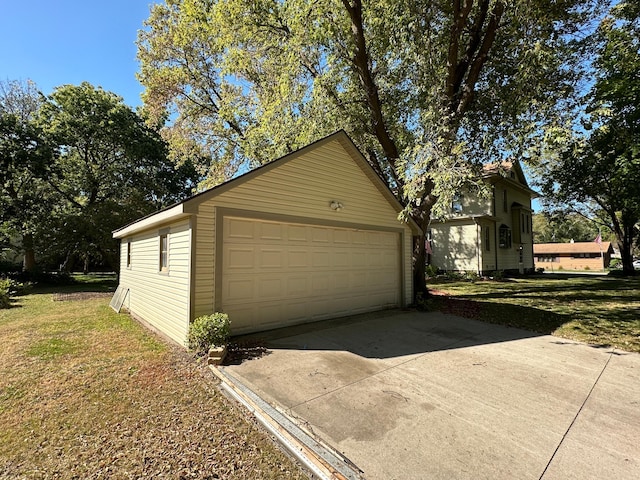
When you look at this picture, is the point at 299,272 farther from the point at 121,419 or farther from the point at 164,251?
the point at 121,419

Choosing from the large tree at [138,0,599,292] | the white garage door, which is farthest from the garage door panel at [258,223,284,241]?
the large tree at [138,0,599,292]

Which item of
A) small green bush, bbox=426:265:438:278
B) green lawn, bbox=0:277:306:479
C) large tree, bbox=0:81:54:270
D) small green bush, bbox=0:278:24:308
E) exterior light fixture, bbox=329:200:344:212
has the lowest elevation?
green lawn, bbox=0:277:306:479

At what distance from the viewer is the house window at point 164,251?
6889 millimetres

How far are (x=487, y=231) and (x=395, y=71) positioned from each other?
41.9 ft

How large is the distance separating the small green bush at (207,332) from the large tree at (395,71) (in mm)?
6264

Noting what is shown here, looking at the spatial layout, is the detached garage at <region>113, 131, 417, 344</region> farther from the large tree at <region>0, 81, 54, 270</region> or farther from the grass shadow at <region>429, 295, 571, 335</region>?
the large tree at <region>0, 81, 54, 270</region>

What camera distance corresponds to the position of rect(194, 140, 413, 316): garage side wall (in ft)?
18.9

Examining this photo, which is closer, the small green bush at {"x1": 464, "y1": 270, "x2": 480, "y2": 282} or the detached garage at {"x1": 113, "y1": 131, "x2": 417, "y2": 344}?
the detached garage at {"x1": 113, "y1": 131, "x2": 417, "y2": 344}

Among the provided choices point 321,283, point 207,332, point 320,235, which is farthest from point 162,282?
point 320,235

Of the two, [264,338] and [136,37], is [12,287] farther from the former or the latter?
[264,338]

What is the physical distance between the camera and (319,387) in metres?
4.15

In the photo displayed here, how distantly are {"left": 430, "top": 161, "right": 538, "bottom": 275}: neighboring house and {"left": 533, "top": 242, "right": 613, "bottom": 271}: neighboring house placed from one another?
85.4 feet

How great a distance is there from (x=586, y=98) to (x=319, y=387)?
478 inches

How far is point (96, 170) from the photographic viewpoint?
68.5 ft
